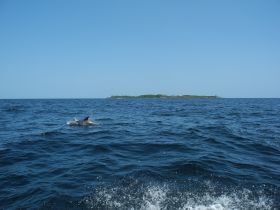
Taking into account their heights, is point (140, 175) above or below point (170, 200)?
above

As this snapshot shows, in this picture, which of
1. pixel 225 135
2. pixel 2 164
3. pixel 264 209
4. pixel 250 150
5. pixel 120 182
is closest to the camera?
pixel 264 209

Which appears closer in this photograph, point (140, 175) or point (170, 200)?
point (170, 200)

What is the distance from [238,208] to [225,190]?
3.79ft

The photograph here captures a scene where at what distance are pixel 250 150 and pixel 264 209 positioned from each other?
7.51 m

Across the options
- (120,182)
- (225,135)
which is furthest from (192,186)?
(225,135)

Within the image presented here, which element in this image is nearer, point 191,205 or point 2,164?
point 191,205

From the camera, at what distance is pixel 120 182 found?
8.95 m

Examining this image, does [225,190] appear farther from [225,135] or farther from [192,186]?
[225,135]

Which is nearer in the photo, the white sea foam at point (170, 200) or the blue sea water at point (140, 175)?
the white sea foam at point (170, 200)

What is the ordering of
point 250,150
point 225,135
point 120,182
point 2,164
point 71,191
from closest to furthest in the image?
point 71,191, point 120,182, point 2,164, point 250,150, point 225,135

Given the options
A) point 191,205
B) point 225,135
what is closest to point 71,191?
point 191,205

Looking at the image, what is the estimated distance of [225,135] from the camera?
62.4 ft

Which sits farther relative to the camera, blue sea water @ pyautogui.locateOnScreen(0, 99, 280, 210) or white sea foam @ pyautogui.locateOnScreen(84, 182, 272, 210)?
blue sea water @ pyautogui.locateOnScreen(0, 99, 280, 210)

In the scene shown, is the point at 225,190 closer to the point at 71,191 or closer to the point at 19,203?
Result: the point at 71,191
